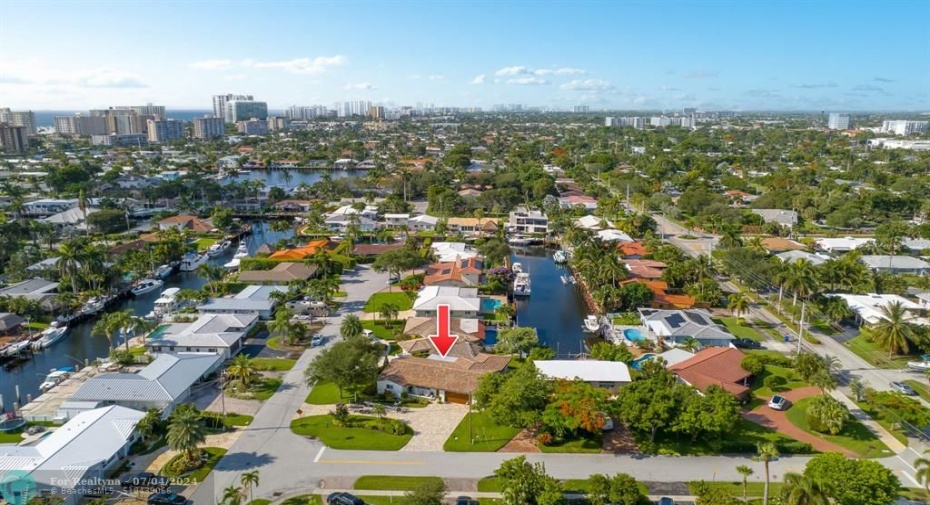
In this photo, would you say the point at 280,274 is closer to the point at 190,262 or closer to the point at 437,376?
the point at 190,262

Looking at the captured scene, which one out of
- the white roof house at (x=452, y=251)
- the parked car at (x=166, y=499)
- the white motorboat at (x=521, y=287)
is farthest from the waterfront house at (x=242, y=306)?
the parked car at (x=166, y=499)

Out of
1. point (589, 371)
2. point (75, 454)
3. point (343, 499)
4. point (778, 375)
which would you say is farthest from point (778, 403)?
point (75, 454)

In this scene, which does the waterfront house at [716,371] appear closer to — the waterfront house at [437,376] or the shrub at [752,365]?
the shrub at [752,365]

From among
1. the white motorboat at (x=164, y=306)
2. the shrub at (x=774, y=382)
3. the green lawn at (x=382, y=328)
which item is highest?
the white motorboat at (x=164, y=306)

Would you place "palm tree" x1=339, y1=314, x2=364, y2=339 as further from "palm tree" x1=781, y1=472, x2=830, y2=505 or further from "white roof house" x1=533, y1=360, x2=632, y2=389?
"palm tree" x1=781, y1=472, x2=830, y2=505

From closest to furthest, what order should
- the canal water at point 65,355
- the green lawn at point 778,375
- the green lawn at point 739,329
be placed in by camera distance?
the green lawn at point 778,375 → the canal water at point 65,355 → the green lawn at point 739,329

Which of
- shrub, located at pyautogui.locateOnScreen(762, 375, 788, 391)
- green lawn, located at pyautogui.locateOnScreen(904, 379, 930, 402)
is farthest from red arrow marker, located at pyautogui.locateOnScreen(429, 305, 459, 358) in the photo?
green lawn, located at pyautogui.locateOnScreen(904, 379, 930, 402)
